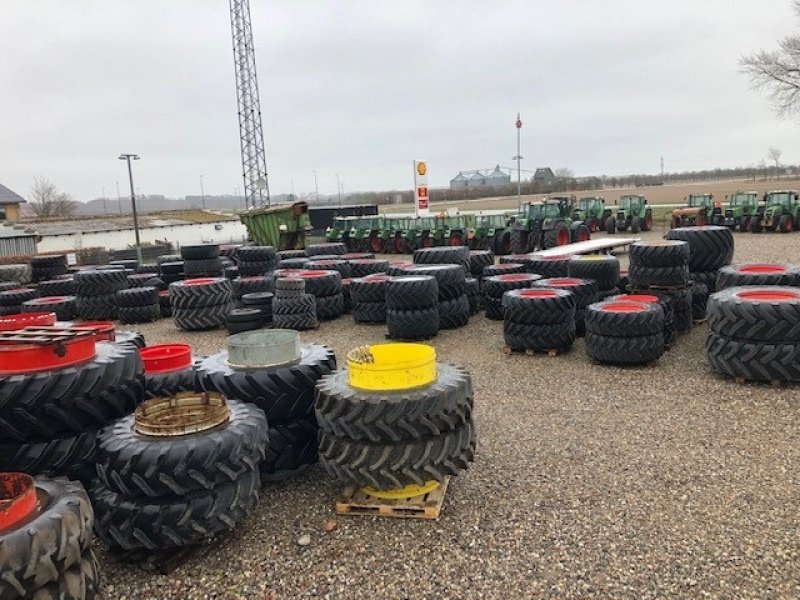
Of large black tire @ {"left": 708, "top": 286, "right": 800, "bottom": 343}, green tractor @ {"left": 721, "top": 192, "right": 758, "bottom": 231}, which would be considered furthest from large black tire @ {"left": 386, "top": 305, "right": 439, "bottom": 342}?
green tractor @ {"left": 721, "top": 192, "right": 758, "bottom": 231}

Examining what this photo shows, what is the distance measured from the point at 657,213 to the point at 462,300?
28.1 m

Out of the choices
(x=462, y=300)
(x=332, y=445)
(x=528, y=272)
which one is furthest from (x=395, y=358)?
(x=528, y=272)

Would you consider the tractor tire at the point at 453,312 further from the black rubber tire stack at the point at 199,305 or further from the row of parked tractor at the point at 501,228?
the row of parked tractor at the point at 501,228

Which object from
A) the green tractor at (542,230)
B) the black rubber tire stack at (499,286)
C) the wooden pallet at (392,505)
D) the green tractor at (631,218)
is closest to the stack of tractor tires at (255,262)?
the black rubber tire stack at (499,286)

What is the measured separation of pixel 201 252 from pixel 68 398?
12.2 metres

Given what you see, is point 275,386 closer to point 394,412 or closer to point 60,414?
point 394,412

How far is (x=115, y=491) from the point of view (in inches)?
149

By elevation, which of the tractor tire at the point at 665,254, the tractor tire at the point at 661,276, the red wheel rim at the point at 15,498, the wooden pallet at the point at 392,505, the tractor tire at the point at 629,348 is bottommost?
the wooden pallet at the point at 392,505

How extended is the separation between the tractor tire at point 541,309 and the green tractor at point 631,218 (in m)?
20.0

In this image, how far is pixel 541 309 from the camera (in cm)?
863

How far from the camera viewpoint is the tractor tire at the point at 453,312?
10.8 meters

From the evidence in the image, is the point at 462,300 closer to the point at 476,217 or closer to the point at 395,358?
the point at 395,358

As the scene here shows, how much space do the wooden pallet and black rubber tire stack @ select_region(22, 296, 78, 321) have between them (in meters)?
10.8

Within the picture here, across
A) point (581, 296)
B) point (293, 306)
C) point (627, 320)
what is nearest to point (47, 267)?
point (293, 306)
